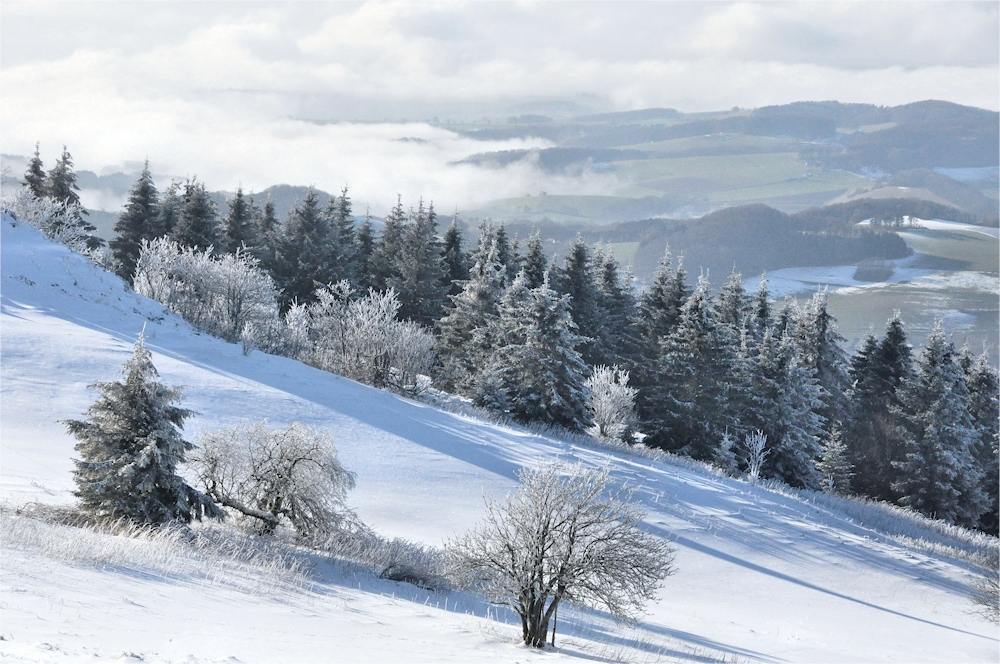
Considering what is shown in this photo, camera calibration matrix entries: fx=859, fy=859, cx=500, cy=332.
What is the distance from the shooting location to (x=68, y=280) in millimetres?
23484

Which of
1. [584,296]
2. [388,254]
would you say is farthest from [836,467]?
[388,254]

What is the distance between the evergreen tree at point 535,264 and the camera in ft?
133

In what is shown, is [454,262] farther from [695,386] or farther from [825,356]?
[825,356]

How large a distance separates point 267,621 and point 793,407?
31.7 metres

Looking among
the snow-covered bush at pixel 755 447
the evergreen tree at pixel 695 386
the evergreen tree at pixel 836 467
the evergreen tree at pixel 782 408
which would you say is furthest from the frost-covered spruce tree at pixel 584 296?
the evergreen tree at pixel 836 467

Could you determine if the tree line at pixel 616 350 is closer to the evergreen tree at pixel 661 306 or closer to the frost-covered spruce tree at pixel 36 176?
the evergreen tree at pixel 661 306

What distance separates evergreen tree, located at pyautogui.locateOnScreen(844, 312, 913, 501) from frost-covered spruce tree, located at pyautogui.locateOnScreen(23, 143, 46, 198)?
42892 millimetres

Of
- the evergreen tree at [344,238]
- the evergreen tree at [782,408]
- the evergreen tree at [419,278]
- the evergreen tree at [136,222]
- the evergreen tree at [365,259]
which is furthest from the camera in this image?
the evergreen tree at [365,259]

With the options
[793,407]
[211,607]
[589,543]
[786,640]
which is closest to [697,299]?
[793,407]

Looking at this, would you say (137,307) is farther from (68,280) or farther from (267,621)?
(267,621)

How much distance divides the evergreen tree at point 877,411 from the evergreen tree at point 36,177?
140 ft

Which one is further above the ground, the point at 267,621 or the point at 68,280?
the point at 68,280

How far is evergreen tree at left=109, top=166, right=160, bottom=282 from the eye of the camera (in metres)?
42.9

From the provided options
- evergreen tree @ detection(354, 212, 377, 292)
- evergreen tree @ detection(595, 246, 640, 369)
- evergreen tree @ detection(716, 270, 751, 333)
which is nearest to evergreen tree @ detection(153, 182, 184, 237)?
evergreen tree @ detection(354, 212, 377, 292)
